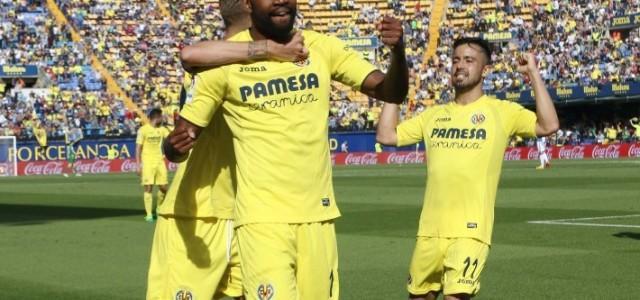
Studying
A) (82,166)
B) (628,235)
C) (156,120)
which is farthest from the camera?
(82,166)

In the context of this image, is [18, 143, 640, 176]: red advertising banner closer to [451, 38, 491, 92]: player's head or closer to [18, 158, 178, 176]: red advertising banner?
[18, 158, 178, 176]: red advertising banner

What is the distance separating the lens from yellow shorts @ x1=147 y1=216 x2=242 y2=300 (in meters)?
7.39

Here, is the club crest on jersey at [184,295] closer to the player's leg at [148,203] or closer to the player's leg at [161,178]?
the player's leg at [148,203]

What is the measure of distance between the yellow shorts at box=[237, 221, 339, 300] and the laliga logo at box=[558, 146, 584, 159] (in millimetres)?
54468

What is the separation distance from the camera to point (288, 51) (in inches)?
249

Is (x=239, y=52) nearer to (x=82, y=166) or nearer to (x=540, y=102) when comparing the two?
(x=540, y=102)

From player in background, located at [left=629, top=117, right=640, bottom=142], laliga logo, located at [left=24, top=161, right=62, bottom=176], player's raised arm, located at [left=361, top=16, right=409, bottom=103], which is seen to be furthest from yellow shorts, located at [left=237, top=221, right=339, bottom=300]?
player in background, located at [left=629, top=117, right=640, bottom=142]

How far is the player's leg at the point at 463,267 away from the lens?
814 cm

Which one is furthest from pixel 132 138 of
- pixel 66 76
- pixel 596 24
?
pixel 596 24

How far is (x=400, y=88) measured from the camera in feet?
20.8

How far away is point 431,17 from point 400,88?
63151 mm

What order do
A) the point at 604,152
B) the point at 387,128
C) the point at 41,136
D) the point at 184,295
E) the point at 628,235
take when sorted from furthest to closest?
the point at 604,152
the point at 41,136
the point at 628,235
the point at 387,128
the point at 184,295

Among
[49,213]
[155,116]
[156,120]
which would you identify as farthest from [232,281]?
[49,213]

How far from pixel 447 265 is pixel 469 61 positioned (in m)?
1.45
